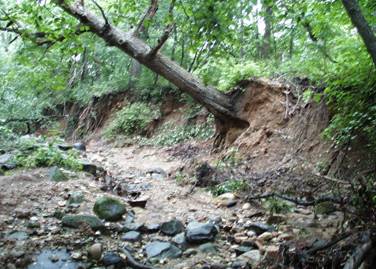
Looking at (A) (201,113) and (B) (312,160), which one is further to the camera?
(A) (201,113)

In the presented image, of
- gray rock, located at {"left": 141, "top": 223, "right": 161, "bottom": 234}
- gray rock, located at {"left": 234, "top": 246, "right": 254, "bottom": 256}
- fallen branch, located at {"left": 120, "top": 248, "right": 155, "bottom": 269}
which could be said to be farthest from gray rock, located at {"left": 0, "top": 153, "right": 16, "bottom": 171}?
gray rock, located at {"left": 234, "top": 246, "right": 254, "bottom": 256}

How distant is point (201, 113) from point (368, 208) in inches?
337

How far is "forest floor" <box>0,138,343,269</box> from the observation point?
396cm

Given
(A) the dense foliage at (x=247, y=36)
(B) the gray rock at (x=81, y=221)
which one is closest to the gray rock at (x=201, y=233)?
(B) the gray rock at (x=81, y=221)

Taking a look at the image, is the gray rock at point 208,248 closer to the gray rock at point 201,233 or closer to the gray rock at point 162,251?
the gray rock at point 201,233

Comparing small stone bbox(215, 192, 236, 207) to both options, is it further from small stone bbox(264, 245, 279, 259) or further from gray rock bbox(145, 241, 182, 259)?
small stone bbox(264, 245, 279, 259)

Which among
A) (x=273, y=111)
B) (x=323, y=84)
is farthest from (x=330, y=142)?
(x=273, y=111)

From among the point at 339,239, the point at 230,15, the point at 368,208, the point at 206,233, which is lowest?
the point at 206,233

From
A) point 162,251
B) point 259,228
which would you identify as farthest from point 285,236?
point 162,251

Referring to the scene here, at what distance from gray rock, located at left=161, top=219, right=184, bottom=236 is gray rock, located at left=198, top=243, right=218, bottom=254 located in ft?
1.54

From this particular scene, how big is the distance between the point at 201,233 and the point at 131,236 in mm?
774

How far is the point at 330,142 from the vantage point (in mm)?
6152

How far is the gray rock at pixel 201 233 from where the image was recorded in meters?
4.50

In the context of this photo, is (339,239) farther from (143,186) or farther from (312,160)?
(143,186)
